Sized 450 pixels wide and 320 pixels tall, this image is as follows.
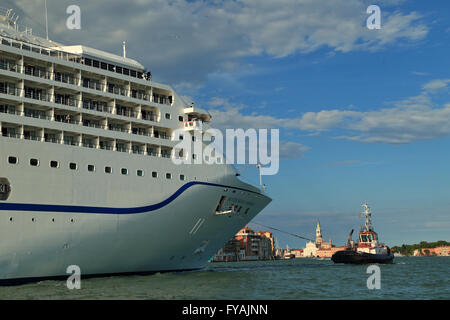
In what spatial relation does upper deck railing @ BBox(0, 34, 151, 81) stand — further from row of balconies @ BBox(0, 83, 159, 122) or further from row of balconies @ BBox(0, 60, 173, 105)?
row of balconies @ BBox(0, 83, 159, 122)

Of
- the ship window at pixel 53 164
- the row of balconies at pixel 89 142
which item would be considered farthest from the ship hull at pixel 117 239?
the row of balconies at pixel 89 142

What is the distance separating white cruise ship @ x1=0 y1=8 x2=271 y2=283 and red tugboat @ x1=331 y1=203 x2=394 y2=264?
3319cm

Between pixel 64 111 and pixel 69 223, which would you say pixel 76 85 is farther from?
pixel 69 223

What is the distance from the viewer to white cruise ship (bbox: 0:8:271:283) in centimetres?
2206

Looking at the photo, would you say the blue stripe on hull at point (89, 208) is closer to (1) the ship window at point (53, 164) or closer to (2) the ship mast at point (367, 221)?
(1) the ship window at point (53, 164)

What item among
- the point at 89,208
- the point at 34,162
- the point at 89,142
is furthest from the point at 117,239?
the point at 34,162

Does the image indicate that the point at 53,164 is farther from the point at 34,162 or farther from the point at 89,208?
the point at 89,208

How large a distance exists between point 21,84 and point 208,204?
41.0ft

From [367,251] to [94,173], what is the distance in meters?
44.6

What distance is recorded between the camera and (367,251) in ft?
197

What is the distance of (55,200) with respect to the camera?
74.6 ft

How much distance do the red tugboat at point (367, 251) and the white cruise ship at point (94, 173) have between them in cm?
3319

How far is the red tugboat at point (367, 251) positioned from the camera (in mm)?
59000
